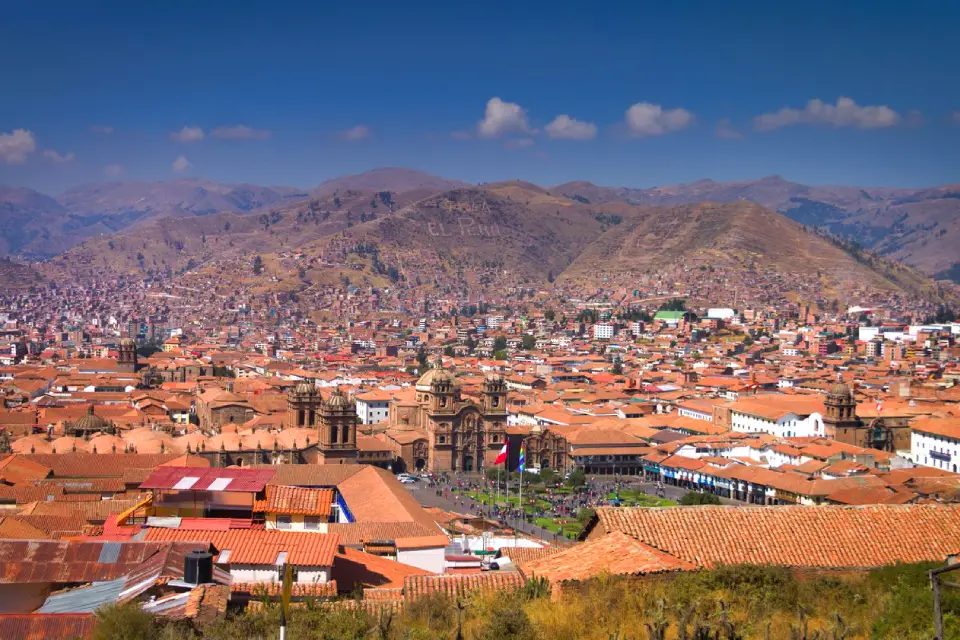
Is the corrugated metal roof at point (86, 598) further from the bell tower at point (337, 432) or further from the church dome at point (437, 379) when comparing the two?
the church dome at point (437, 379)

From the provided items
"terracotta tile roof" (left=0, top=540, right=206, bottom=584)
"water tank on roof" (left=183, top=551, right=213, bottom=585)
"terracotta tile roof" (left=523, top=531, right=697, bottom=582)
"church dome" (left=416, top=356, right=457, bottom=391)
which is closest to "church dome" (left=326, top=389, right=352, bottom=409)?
"church dome" (left=416, top=356, right=457, bottom=391)

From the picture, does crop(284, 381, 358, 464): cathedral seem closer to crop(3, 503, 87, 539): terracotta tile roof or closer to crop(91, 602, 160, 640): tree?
crop(3, 503, 87, 539): terracotta tile roof

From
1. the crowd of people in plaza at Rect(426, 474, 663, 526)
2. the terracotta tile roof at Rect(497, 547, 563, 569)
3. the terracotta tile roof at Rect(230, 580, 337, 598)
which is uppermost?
the terracotta tile roof at Rect(230, 580, 337, 598)

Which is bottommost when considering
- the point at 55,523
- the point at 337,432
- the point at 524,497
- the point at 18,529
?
the point at 524,497

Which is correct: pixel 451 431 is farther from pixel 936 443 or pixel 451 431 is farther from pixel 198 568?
pixel 198 568

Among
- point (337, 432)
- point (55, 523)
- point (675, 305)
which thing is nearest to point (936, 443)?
point (337, 432)

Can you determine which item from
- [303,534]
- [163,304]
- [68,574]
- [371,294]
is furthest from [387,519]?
[163,304]

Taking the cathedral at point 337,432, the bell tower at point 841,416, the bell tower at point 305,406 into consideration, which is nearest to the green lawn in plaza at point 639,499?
the cathedral at point 337,432
